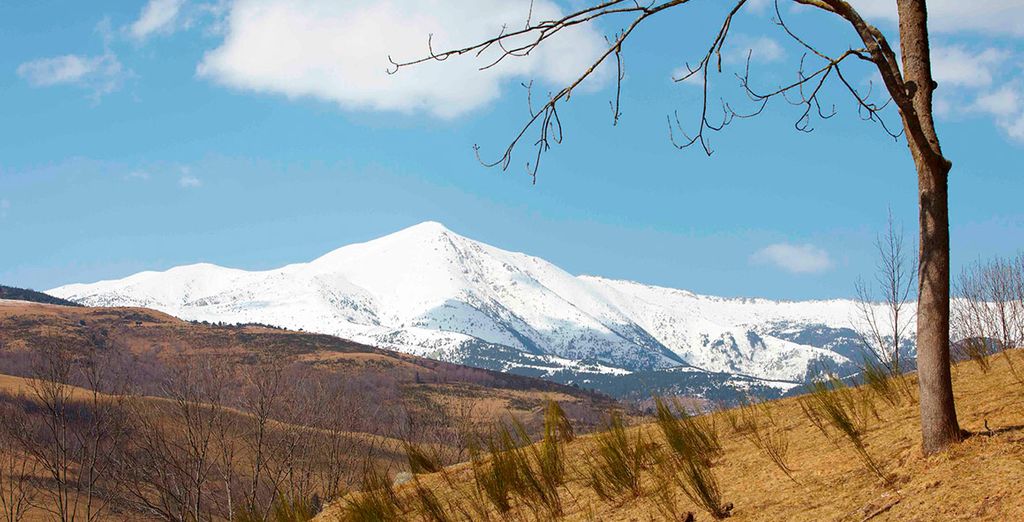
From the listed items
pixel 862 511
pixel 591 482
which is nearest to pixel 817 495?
pixel 862 511

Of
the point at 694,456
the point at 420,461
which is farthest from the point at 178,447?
the point at 694,456

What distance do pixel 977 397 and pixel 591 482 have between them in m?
3.46

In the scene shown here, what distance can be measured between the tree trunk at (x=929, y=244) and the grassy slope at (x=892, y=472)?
0.27 metres

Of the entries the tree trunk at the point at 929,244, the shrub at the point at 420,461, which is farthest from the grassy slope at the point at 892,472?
the shrub at the point at 420,461

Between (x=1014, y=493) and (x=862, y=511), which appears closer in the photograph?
(x=1014, y=493)

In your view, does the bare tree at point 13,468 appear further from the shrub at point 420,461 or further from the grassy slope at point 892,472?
the grassy slope at point 892,472

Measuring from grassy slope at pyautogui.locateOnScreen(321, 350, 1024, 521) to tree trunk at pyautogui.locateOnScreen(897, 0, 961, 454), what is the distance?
0.27 m

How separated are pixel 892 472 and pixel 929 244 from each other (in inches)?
61.6

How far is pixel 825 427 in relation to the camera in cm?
791

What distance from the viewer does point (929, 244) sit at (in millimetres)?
5977

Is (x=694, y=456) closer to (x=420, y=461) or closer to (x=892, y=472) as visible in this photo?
(x=892, y=472)

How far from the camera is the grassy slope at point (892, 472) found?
16.6 feet

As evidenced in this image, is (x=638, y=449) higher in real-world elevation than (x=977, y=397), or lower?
lower

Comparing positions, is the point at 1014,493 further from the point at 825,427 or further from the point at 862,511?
→ the point at 825,427
